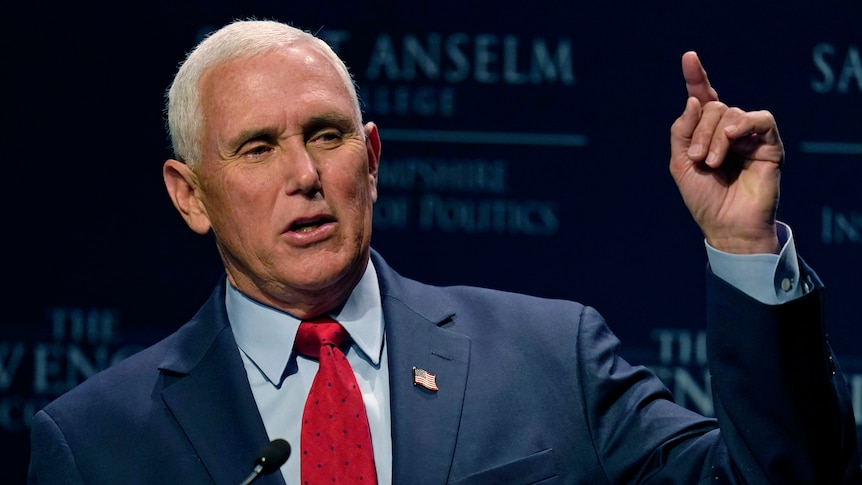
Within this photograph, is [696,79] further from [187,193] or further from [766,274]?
[187,193]

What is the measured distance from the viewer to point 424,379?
2.13 metres

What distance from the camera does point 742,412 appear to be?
177 centimetres

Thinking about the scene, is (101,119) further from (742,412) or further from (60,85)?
(742,412)

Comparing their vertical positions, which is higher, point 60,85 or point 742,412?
point 60,85

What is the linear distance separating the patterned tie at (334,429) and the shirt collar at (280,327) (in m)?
0.05

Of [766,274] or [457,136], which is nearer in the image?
[766,274]

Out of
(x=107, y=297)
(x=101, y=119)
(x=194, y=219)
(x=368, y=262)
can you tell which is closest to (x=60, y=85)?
(x=101, y=119)

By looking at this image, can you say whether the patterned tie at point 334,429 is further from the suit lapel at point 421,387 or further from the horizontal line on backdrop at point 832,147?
the horizontal line on backdrop at point 832,147

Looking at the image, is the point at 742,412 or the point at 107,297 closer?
the point at 742,412

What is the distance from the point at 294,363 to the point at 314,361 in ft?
0.11

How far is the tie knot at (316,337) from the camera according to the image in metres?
2.17

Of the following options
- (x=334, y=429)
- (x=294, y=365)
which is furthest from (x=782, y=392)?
(x=294, y=365)

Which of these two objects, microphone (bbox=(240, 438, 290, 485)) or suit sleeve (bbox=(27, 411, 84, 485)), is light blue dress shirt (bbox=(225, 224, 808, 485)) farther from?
suit sleeve (bbox=(27, 411, 84, 485))

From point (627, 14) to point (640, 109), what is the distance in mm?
231
